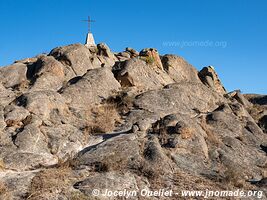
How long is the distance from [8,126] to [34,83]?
4570 mm

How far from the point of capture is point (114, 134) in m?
13.9

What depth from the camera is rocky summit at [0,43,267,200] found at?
10.7m

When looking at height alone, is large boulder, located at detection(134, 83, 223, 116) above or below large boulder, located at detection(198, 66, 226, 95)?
below

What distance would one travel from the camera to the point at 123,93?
17.5 m

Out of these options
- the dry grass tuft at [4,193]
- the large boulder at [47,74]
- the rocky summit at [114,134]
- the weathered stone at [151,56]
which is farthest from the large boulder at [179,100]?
the dry grass tuft at [4,193]

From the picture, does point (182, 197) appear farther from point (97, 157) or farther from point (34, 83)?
point (34, 83)

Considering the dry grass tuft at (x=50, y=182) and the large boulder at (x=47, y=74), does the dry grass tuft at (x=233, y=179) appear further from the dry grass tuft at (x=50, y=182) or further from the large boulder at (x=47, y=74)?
the large boulder at (x=47, y=74)

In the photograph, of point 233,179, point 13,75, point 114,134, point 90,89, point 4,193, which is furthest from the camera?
point 13,75

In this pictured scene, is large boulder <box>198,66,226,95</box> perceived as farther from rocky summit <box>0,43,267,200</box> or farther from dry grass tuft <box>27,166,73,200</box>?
dry grass tuft <box>27,166,73,200</box>

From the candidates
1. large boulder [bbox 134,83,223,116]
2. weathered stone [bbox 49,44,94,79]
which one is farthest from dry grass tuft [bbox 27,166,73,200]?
weathered stone [bbox 49,44,94,79]

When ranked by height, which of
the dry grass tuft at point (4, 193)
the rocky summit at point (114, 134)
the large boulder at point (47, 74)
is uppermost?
the large boulder at point (47, 74)

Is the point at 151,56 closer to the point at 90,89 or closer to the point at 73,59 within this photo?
the point at 73,59

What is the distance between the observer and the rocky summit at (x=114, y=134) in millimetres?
10656

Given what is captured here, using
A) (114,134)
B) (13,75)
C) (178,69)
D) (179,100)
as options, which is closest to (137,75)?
(179,100)
